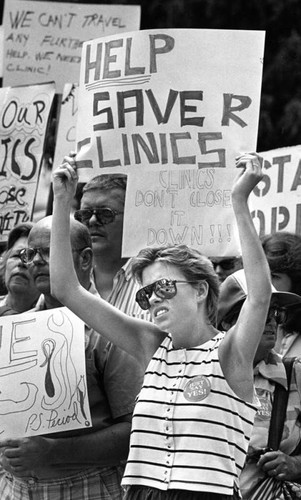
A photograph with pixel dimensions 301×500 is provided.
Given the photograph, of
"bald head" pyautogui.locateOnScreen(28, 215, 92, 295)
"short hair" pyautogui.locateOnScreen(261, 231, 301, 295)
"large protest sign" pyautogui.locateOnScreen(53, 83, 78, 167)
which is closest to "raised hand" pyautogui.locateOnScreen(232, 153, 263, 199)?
"bald head" pyautogui.locateOnScreen(28, 215, 92, 295)

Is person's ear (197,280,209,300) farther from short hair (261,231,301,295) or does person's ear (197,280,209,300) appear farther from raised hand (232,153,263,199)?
short hair (261,231,301,295)

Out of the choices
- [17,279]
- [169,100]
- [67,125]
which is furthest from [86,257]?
[67,125]

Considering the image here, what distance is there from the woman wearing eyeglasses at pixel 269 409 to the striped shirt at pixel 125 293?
0.37m

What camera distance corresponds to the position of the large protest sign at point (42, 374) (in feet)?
15.8

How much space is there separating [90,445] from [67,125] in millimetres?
2606

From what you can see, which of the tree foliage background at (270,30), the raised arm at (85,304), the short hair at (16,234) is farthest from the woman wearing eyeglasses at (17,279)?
the tree foliage background at (270,30)

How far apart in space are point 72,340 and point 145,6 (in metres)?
6.40

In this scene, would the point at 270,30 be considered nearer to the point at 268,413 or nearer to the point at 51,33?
the point at 51,33

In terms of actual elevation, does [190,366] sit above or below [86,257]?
below

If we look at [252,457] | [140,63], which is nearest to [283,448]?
[252,457]

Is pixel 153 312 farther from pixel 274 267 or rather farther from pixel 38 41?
pixel 38 41

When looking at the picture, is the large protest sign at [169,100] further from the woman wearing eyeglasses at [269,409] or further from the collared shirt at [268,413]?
the collared shirt at [268,413]

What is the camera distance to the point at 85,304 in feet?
14.8

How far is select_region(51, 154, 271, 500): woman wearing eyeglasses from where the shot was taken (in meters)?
4.15
